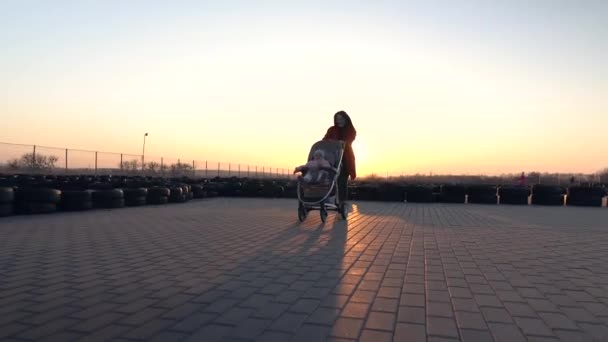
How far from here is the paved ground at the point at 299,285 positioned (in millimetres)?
3150

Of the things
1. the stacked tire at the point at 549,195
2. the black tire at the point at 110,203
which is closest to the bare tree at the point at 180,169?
the black tire at the point at 110,203

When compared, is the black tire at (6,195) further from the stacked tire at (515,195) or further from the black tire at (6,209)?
the stacked tire at (515,195)

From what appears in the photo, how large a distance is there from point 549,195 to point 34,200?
1856cm

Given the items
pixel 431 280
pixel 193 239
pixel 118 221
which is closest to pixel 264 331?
pixel 431 280

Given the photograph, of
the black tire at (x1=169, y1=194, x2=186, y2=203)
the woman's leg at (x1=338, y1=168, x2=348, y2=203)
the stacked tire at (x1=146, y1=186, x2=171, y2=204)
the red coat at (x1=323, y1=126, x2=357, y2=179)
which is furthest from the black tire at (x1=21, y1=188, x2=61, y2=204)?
the woman's leg at (x1=338, y1=168, x2=348, y2=203)

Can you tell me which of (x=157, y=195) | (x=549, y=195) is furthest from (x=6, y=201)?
(x=549, y=195)

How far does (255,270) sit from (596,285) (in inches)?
146

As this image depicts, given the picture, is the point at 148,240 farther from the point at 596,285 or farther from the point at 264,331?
the point at 596,285

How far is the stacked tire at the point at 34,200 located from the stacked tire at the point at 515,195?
16631mm

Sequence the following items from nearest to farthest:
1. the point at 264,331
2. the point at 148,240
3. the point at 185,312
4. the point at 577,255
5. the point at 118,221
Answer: the point at 264,331 → the point at 185,312 → the point at 577,255 → the point at 148,240 → the point at 118,221

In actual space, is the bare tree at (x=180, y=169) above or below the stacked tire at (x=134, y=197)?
above

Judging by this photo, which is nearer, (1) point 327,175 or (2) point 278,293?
(2) point 278,293

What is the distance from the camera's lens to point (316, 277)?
15.6ft

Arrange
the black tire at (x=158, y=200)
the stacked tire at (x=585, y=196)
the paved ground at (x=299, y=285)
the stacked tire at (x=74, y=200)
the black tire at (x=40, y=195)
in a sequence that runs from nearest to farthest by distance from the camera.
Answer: the paved ground at (x=299, y=285) < the black tire at (x=40, y=195) < the stacked tire at (x=74, y=200) < the black tire at (x=158, y=200) < the stacked tire at (x=585, y=196)
